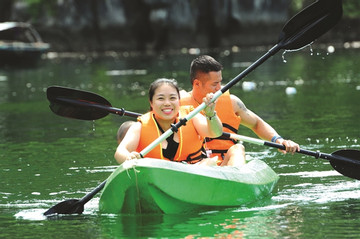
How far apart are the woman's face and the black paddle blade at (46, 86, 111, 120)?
5.03 feet

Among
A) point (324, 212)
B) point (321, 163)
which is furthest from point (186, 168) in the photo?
point (321, 163)

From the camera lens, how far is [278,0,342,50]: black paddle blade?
29.0ft

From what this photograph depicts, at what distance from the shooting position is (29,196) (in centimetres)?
879

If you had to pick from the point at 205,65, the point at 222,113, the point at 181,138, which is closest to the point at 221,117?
the point at 222,113

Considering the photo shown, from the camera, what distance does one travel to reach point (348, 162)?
867 cm

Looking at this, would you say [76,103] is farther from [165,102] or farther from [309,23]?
[309,23]

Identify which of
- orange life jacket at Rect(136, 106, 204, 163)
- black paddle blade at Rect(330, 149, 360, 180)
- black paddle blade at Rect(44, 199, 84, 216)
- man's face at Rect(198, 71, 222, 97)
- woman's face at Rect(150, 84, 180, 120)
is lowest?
black paddle blade at Rect(44, 199, 84, 216)

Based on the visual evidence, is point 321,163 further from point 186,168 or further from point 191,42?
point 191,42

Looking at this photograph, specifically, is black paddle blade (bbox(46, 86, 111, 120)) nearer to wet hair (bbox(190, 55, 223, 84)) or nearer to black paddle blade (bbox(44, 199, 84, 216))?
wet hair (bbox(190, 55, 223, 84))

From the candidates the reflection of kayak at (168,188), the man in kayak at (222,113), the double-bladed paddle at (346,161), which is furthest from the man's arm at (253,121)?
the reflection of kayak at (168,188)

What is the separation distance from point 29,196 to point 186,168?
Answer: 2159 mm

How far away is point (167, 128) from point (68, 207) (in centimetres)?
112

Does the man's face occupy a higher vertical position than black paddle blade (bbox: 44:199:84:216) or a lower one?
higher

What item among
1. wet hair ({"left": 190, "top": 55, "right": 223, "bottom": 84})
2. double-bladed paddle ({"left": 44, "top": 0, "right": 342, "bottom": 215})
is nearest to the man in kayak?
wet hair ({"left": 190, "top": 55, "right": 223, "bottom": 84})
